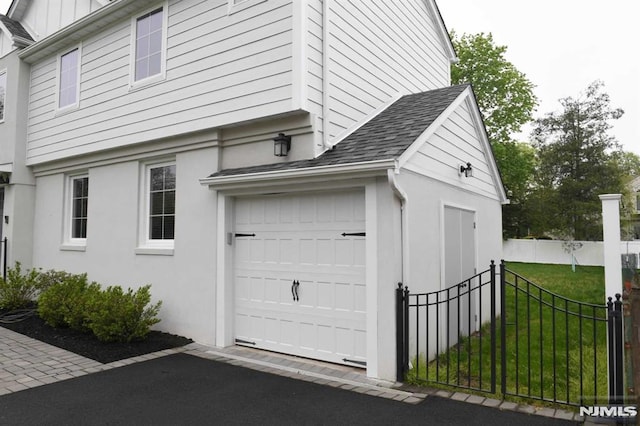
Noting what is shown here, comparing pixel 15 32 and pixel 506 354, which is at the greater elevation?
pixel 15 32

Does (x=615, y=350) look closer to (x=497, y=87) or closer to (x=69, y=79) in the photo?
(x=69, y=79)

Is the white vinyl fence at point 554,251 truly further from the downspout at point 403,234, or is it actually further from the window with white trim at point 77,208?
the window with white trim at point 77,208

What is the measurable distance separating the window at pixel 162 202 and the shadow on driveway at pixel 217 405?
2951 mm

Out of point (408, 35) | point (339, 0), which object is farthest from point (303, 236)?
point (408, 35)

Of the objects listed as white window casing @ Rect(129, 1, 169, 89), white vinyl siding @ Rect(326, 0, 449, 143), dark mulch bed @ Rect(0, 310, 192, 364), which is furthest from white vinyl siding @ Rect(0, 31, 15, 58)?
white vinyl siding @ Rect(326, 0, 449, 143)

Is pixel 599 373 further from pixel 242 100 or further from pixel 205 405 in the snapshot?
pixel 242 100

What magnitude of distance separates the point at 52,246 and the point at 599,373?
10.6m

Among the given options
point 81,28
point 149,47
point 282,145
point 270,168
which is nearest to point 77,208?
point 81,28

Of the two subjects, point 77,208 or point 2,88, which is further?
point 2,88

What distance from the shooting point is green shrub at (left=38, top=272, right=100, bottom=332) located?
272 inches

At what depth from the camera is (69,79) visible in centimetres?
949

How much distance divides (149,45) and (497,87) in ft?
66.3

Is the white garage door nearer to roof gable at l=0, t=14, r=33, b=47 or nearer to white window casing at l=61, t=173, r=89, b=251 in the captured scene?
white window casing at l=61, t=173, r=89, b=251

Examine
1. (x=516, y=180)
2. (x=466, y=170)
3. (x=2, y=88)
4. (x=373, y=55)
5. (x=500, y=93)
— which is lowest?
(x=466, y=170)
